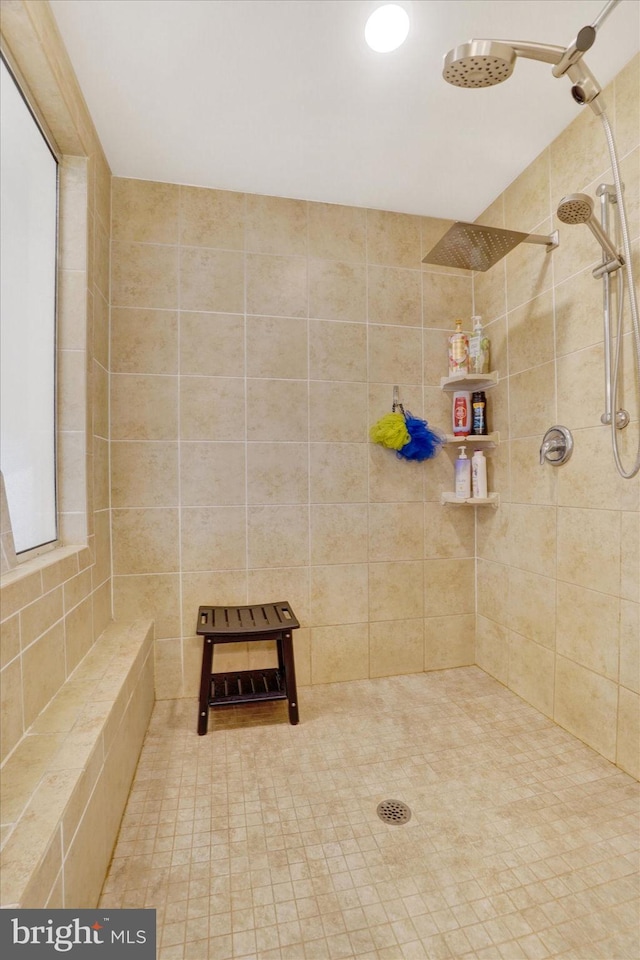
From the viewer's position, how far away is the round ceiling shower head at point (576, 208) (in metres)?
1.22

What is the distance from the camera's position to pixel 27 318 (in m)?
1.23

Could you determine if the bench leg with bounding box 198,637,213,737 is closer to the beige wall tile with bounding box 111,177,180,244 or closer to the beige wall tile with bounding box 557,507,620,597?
the beige wall tile with bounding box 557,507,620,597

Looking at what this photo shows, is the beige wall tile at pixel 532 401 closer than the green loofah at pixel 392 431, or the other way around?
the beige wall tile at pixel 532 401

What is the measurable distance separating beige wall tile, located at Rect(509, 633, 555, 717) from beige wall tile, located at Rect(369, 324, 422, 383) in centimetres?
122

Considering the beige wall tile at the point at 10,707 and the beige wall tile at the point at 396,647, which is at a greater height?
the beige wall tile at the point at 10,707

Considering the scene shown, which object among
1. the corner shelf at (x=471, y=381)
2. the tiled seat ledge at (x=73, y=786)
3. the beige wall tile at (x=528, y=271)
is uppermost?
the beige wall tile at (x=528, y=271)

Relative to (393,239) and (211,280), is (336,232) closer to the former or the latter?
(393,239)

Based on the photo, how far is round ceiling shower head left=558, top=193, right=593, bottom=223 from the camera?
1.22m

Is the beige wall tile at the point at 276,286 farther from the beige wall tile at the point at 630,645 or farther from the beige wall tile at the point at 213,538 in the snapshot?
the beige wall tile at the point at 630,645

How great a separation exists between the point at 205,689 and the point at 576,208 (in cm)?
190

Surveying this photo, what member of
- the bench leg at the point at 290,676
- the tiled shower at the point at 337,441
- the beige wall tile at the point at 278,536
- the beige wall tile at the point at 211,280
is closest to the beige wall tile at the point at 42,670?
the tiled shower at the point at 337,441

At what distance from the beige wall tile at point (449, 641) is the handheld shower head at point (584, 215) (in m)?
1.56

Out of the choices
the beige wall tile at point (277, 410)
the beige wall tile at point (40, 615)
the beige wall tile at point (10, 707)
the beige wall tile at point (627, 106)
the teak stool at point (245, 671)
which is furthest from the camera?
the beige wall tile at point (277, 410)

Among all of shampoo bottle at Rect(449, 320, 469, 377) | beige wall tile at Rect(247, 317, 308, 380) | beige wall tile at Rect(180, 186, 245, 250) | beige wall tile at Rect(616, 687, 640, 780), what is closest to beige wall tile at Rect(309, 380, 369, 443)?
beige wall tile at Rect(247, 317, 308, 380)
